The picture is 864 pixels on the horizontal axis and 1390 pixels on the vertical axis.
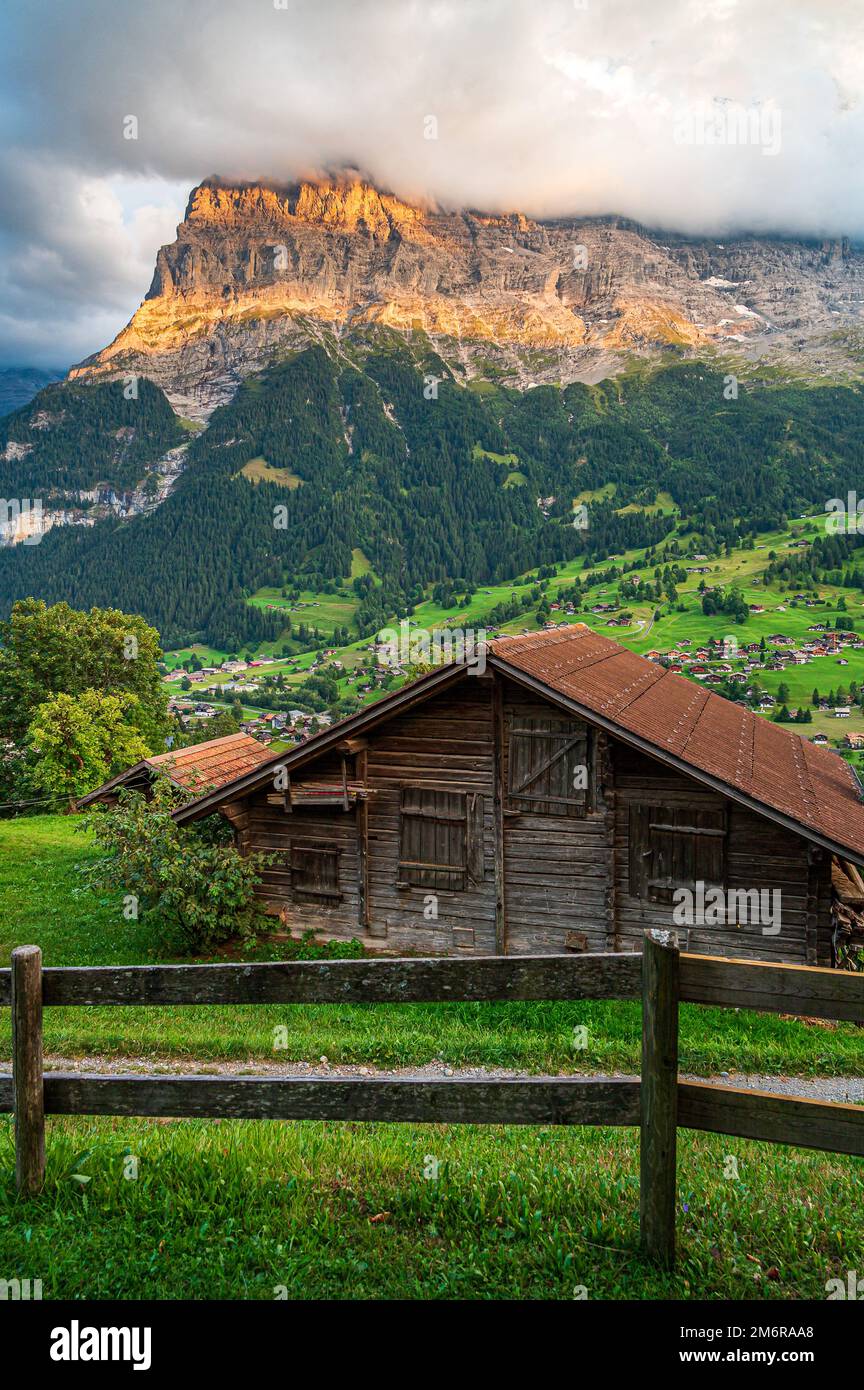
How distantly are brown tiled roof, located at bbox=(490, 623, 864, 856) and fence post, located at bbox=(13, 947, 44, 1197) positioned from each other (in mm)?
13122

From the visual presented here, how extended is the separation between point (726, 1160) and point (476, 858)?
12439 millimetres

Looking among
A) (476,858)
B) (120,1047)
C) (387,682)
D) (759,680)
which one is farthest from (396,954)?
(387,682)

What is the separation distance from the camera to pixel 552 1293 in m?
4.26

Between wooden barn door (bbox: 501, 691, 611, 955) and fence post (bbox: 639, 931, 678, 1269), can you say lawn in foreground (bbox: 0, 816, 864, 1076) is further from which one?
fence post (bbox: 639, 931, 678, 1269)

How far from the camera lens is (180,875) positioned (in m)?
18.6

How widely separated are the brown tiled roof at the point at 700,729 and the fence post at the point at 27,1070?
1312 cm

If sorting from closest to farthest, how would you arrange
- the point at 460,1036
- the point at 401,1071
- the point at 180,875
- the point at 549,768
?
the point at 401,1071 < the point at 460,1036 < the point at 549,768 < the point at 180,875

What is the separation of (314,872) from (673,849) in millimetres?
8634

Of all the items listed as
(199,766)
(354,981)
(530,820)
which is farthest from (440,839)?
(354,981)

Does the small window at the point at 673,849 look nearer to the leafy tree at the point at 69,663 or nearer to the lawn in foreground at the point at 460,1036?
the lawn in foreground at the point at 460,1036

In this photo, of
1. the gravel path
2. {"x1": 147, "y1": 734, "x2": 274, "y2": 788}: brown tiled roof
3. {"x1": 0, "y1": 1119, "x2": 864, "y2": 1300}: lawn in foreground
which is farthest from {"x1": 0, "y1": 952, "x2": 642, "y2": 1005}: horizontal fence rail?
{"x1": 147, "y1": 734, "x2": 274, "y2": 788}: brown tiled roof

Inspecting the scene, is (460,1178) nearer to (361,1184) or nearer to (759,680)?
(361,1184)

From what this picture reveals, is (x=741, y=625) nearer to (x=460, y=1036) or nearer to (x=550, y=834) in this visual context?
(x=550, y=834)

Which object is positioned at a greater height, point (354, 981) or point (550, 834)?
point (354, 981)
